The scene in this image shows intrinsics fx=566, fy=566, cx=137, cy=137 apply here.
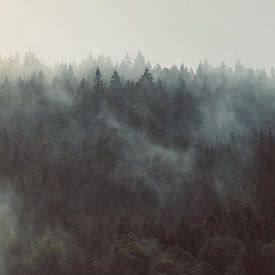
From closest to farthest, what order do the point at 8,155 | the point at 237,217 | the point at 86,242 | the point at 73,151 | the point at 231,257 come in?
1. the point at 231,257
2. the point at 86,242
3. the point at 237,217
4. the point at 8,155
5. the point at 73,151

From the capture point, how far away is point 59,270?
10856cm

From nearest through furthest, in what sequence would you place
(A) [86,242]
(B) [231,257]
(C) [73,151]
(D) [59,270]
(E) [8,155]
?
1. (D) [59,270]
2. (B) [231,257]
3. (A) [86,242]
4. (E) [8,155]
5. (C) [73,151]

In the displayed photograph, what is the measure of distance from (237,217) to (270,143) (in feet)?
168

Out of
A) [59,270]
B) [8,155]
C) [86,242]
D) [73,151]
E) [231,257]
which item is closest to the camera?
[59,270]

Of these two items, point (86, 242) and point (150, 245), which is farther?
point (86, 242)

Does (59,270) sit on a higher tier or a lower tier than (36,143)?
lower

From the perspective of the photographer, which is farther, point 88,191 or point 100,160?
point 100,160

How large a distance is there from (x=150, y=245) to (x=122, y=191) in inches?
1763

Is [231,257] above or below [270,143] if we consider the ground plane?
below

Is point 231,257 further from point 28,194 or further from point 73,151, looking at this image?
point 73,151

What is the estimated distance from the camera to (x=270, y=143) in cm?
19562

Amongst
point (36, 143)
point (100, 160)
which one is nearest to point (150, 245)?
point (100, 160)

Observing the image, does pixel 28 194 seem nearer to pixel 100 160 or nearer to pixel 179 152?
pixel 100 160

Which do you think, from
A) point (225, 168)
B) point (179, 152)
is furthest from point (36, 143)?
point (225, 168)
